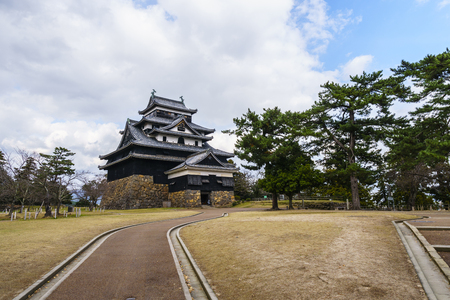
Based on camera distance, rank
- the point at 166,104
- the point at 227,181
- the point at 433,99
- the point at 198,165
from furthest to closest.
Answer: the point at 166,104
the point at 227,181
the point at 198,165
the point at 433,99

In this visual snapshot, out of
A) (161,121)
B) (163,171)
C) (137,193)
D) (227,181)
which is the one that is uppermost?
(161,121)

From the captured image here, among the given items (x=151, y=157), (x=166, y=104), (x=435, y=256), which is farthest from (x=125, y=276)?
(x=166, y=104)

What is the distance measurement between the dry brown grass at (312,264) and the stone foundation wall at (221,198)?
27027mm

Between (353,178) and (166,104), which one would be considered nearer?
A: (353,178)

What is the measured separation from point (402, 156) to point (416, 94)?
217 inches

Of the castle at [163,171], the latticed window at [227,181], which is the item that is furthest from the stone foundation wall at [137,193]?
the latticed window at [227,181]

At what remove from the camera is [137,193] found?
1453 inches

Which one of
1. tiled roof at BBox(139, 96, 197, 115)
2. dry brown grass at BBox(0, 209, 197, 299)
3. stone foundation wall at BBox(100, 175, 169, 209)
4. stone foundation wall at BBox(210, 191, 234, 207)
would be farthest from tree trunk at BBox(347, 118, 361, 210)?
tiled roof at BBox(139, 96, 197, 115)

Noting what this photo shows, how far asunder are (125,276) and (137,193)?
102 ft

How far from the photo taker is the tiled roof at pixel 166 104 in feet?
161


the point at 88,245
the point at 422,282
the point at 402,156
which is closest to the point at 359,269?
the point at 422,282

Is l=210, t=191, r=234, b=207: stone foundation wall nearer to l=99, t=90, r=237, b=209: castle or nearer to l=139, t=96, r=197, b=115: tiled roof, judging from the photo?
l=99, t=90, r=237, b=209: castle

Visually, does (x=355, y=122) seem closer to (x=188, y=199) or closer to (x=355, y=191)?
(x=355, y=191)

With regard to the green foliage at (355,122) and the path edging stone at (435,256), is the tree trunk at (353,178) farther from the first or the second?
the path edging stone at (435,256)
